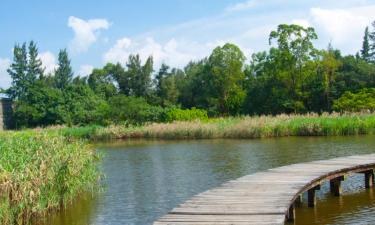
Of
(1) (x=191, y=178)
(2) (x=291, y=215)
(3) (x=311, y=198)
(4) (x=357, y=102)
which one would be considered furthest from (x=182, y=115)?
Result: (2) (x=291, y=215)

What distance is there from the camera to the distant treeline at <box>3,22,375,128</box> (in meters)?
39.9

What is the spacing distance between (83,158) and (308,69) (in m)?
31.5

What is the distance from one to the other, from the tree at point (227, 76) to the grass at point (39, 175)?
3414cm

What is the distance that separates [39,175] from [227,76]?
123ft

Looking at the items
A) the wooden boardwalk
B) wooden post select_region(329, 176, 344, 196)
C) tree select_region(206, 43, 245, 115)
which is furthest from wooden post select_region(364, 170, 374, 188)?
tree select_region(206, 43, 245, 115)

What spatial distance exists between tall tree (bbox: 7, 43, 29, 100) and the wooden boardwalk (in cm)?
4498

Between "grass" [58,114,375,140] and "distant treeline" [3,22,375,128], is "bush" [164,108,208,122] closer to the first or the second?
"distant treeline" [3,22,375,128]

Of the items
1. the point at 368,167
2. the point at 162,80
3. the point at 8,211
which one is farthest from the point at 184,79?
the point at 8,211

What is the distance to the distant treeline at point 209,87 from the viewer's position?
3991 centimetres

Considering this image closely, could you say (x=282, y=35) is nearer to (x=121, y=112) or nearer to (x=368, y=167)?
(x=121, y=112)

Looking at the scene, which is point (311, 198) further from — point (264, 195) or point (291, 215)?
point (264, 195)

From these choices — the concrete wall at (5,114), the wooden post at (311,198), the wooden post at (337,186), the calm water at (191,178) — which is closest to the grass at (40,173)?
the calm water at (191,178)

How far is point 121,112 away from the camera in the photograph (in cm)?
3900

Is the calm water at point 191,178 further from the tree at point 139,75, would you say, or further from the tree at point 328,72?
the tree at point 139,75
